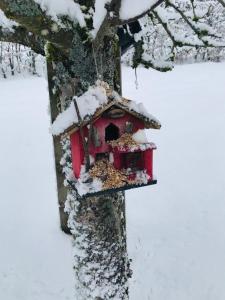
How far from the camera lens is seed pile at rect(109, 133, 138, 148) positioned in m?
2.66

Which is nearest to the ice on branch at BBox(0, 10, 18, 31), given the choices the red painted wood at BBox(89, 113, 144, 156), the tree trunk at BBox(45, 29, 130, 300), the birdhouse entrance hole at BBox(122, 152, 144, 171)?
the tree trunk at BBox(45, 29, 130, 300)

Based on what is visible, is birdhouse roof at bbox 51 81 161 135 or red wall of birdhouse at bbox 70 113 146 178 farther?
red wall of birdhouse at bbox 70 113 146 178

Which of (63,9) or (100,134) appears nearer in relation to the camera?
(63,9)

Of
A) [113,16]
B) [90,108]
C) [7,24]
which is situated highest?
[7,24]

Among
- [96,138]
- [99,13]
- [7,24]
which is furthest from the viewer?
[7,24]

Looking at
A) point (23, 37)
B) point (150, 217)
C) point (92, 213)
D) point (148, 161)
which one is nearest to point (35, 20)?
point (148, 161)

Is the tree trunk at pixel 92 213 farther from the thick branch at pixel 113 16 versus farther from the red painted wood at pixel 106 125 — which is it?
the red painted wood at pixel 106 125

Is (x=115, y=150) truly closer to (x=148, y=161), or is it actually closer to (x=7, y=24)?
(x=148, y=161)

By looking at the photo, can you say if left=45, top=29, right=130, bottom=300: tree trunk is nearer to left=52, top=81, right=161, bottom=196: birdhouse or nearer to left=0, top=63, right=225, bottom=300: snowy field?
left=52, top=81, right=161, bottom=196: birdhouse

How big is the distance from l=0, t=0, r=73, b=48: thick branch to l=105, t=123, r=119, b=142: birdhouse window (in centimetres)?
59

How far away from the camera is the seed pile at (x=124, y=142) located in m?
2.66

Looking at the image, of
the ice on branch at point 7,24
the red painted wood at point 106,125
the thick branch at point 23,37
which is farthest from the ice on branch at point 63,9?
the ice on branch at point 7,24

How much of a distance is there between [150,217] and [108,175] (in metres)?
3.64

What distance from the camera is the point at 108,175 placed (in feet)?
8.82
